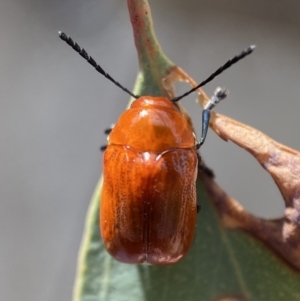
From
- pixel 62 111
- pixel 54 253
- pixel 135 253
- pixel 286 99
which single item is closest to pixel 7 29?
pixel 62 111

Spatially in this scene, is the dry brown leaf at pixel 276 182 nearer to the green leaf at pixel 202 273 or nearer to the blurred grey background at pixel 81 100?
the green leaf at pixel 202 273

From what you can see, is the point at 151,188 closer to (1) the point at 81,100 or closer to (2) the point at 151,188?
(2) the point at 151,188

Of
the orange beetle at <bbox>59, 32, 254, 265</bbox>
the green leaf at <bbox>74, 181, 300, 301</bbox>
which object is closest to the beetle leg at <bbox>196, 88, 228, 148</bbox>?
the orange beetle at <bbox>59, 32, 254, 265</bbox>

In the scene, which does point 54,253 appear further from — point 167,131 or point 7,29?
point 167,131

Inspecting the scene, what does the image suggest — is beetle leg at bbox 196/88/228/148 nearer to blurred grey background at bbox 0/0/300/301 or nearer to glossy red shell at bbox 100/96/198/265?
glossy red shell at bbox 100/96/198/265

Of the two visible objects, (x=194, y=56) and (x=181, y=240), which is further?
(x=194, y=56)

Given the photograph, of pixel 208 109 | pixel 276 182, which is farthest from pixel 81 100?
pixel 276 182
